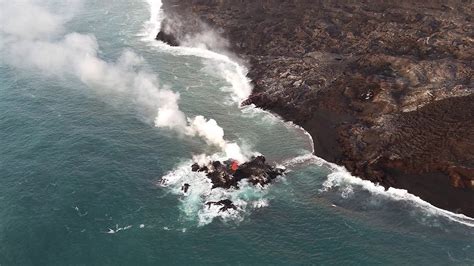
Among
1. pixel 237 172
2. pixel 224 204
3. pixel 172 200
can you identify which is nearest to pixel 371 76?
pixel 237 172

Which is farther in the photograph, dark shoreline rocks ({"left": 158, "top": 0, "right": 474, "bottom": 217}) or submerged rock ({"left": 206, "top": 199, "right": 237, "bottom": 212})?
dark shoreline rocks ({"left": 158, "top": 0, "right": 474, "bottom": 217})

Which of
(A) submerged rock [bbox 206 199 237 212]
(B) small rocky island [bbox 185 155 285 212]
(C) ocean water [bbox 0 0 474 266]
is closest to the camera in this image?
(C) ocean water [bbox 0 0 474 266]

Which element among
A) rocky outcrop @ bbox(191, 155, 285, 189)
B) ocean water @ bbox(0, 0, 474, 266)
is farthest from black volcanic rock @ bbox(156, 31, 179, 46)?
rocky outcrop @ bbox(191, 155, 285, 189)

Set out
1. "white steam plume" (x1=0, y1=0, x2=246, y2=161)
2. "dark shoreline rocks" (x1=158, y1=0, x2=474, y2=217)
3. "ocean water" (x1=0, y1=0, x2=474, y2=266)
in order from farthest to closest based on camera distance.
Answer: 1. "white steam plume" (x1=0, y1=0, x2=246, y2=161)
2. "dark shoreline rocks" (x1=158, y1=0, x2=474, y2=217)
3. "ocean water" (x1=0, y1=0, x2=474, y2=266)

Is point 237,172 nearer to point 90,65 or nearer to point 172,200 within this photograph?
point 172,200

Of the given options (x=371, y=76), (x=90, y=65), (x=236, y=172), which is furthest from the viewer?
(x=90, y=65)

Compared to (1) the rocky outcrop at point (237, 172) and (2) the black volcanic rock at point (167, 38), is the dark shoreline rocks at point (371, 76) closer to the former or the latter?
(2) the black volcanic rock at point (167, 38)

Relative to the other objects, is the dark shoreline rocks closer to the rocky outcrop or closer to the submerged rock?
the rocky outcrop
